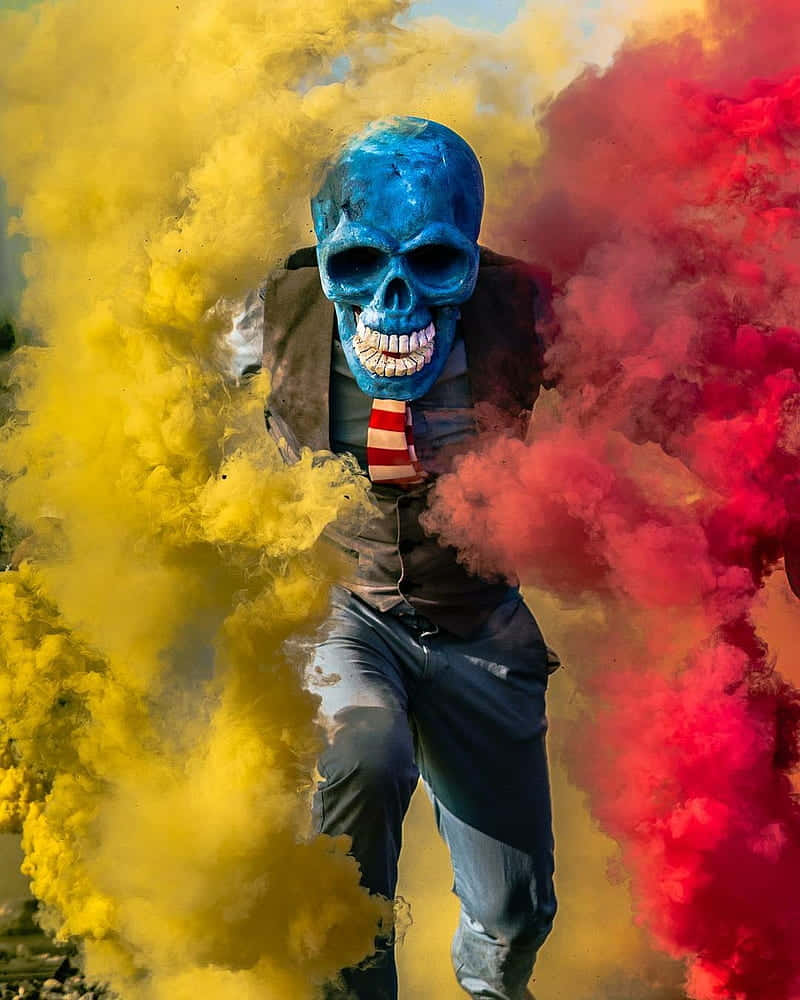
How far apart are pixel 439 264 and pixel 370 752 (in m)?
1.15

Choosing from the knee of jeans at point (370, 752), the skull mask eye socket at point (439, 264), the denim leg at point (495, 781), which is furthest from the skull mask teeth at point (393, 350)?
the knee of jeans at point (370, 752)

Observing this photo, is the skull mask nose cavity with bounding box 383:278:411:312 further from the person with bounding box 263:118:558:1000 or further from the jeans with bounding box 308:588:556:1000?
the jeans with bounding box 308:588:556:1000

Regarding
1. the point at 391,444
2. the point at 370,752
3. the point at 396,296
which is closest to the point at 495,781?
the point at 370,752

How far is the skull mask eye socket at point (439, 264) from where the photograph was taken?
398 cm

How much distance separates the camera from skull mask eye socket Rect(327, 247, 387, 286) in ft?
13.1

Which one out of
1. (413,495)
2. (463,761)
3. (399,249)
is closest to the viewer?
(399,249)

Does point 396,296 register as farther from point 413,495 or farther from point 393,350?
point 413,495

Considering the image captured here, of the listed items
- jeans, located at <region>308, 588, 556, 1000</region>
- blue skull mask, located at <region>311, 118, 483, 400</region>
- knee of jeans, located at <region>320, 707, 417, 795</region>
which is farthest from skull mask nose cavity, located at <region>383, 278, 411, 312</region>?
knee of jeans, located at <region>320, 707, 417, 795</region>

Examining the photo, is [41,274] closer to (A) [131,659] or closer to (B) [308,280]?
(B) [308,280]

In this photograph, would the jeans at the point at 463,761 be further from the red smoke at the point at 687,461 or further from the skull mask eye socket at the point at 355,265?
the skull mask eye socket at the point at 355,265

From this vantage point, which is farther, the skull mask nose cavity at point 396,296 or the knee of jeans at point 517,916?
the knee of jeans at point 517,916

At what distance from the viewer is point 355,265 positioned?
4004 mm

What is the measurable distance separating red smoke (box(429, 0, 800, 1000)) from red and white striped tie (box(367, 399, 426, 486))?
11cm

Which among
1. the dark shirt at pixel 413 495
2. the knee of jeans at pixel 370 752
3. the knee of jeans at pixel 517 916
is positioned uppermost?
the dark shirt at pixel 413 495
